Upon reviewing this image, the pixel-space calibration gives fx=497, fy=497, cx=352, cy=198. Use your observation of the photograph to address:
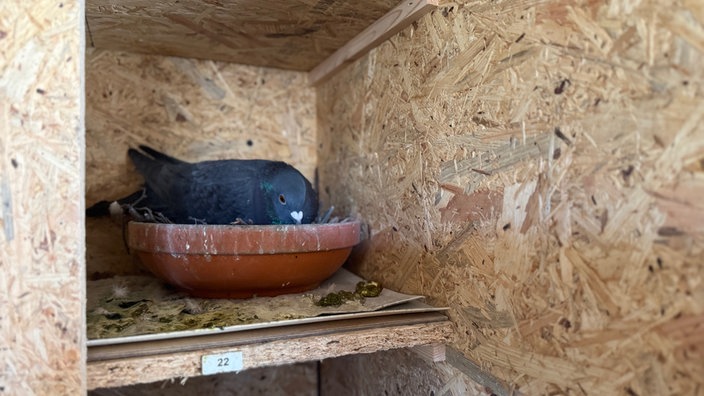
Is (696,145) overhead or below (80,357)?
overhead

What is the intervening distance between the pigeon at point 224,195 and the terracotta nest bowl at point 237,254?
0.28m

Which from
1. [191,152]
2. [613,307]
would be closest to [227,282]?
[191,152]

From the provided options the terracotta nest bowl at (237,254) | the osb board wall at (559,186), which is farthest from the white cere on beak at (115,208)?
the osb board wall at (559,186)

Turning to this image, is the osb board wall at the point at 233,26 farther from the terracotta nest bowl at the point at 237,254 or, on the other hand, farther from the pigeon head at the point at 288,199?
the terracotta nest bowl at the point at 237,254

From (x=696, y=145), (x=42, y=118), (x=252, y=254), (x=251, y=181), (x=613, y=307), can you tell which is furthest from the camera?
(x=251, y=181)

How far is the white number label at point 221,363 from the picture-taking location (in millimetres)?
1220

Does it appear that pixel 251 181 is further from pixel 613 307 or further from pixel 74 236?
pixel 613 307

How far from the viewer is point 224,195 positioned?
190 centimetres

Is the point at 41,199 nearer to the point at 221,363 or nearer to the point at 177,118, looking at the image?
the point at 221,363

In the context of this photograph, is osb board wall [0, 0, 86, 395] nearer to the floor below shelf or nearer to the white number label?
the floor below shelf

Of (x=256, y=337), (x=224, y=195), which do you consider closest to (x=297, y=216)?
(x=224, y=195)

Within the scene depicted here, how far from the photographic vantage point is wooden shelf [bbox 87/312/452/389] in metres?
1.16

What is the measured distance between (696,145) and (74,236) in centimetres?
122

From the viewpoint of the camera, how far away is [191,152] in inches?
88.7
